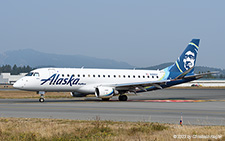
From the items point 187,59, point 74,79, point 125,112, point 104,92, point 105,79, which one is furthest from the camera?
point 187,59

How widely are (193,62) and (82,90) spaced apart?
57.0 feet

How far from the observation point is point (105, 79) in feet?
144

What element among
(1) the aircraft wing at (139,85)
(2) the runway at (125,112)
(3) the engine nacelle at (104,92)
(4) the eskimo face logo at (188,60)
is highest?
(4) the eskimo face logo at (188,60)

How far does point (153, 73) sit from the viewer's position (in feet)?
157

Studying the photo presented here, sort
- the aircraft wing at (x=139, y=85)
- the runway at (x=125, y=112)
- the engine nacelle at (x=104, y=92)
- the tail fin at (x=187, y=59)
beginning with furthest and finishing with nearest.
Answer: the tail fin at (x=187, y=59), the aircraft wing at (x=139, y=85), the engine nacelle at (x=104, y=92), the runway at (x=125, y=112)

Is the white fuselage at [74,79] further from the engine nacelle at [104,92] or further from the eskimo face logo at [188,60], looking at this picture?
the eskimo face logo at [188,60]

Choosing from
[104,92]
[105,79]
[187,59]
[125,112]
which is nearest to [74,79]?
[104,92]

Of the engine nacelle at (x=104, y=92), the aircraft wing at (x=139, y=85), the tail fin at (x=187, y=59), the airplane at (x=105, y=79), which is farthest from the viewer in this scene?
the tail fin at (x=187, y=59)

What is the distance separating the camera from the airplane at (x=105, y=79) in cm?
4016

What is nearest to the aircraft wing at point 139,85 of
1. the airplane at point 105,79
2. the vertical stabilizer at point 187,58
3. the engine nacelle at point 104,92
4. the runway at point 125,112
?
the airplane at point 105,79

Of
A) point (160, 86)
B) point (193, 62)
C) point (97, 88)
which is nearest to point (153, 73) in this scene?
point (160, 86)

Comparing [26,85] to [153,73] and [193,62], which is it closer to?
[153,73]

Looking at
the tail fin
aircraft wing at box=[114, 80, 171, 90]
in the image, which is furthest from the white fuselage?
the tail fin

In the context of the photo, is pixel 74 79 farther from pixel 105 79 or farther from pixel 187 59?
pixel 187 59
